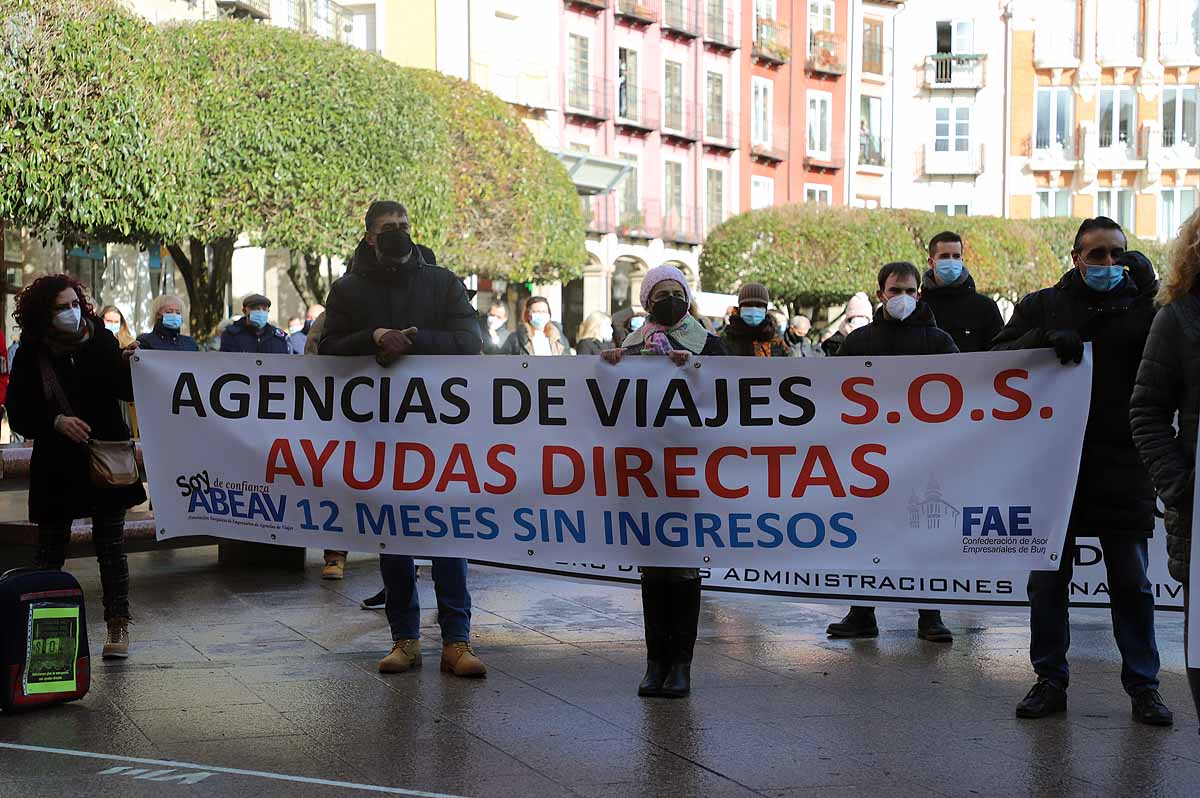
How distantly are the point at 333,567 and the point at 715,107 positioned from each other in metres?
46.5

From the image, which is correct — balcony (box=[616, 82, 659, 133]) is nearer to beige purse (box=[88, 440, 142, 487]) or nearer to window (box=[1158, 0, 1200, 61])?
window (box=[1158, 0, 1200, 61])

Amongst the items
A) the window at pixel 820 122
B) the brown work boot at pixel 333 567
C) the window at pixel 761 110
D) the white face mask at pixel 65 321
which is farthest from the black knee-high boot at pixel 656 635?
the window at pixel 820 122

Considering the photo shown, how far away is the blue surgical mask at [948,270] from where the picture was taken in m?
9.55

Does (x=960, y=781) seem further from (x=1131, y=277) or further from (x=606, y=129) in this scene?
(x=606, y=129)

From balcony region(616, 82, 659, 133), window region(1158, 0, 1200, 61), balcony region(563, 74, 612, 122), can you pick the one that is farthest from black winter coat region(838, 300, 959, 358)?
window region(1158, 0, 1200, 61)

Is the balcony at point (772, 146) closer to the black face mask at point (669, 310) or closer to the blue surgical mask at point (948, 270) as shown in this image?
the blue surgical mask at point (948, 270)

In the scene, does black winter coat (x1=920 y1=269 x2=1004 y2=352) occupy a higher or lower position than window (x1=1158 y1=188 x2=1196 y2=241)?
lower

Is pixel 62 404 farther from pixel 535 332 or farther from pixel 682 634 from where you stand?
pixel 535 332

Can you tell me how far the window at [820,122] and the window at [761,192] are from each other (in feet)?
9.22

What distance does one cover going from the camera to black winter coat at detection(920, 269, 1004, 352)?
371 inches

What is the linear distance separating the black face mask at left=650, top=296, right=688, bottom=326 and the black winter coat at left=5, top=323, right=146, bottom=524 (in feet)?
8.39

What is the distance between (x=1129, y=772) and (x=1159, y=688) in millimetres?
1601

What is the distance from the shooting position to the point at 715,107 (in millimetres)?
56469

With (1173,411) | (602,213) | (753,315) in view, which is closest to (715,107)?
(602,213)
